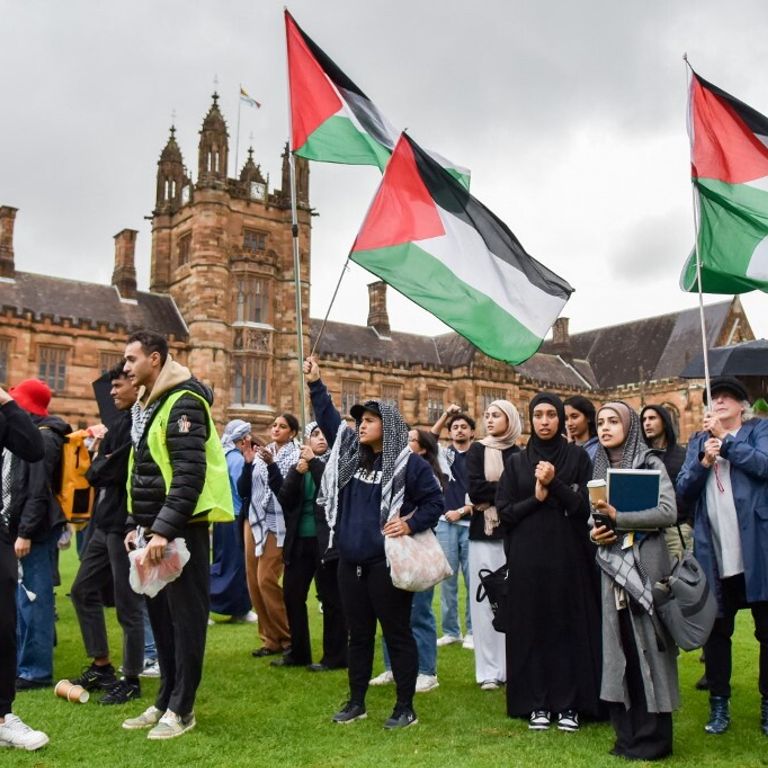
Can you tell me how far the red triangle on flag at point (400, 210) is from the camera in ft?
20.0

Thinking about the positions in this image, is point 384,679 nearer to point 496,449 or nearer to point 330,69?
point 496,449

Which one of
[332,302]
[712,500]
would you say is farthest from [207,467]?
[712,500]

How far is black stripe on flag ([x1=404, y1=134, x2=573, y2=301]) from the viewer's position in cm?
645

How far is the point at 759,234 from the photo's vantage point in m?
6.14

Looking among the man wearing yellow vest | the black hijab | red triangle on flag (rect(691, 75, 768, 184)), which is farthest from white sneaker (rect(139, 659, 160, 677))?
red triangle on flag (rect(691, 75, 768, 184))

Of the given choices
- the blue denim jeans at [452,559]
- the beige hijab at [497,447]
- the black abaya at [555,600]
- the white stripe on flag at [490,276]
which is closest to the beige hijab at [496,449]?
the beige hijab at [497,447]

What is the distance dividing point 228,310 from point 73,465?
30865mm

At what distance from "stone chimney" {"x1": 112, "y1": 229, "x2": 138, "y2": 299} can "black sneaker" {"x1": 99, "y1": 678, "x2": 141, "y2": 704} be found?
3307 centimetres

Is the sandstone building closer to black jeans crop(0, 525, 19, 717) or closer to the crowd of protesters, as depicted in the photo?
the crowd of protesters

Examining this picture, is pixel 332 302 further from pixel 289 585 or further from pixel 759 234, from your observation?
pixel 759 234

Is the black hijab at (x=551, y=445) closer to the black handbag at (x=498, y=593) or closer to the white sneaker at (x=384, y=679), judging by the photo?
the black handbag at (x=498, y=593)

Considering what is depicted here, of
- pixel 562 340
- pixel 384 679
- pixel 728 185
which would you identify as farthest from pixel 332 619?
pixel 562 340

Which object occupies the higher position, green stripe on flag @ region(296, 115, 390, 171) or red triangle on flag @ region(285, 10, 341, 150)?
red triangle on flag @ region(285, 10, 341, 150)

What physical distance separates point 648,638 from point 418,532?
1.51 metres
